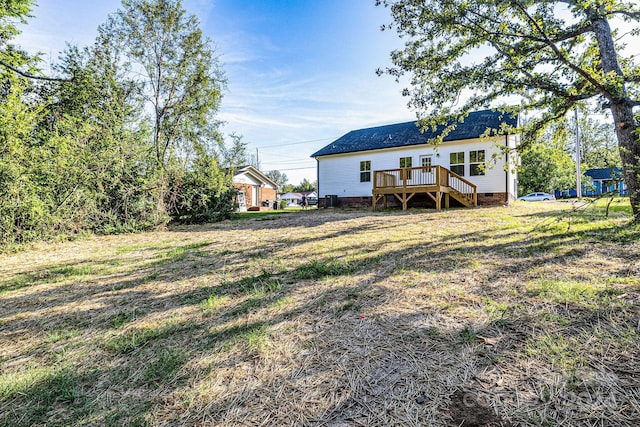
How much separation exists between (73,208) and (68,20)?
7.23m

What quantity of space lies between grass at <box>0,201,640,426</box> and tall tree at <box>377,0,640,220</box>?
3.04 meters

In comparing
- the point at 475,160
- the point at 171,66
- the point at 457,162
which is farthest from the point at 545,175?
the point at 171,66

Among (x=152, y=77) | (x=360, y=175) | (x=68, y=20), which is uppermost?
(x=68, y=20)

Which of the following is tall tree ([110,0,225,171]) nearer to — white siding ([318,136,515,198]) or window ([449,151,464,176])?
white siding ([318,136,515,198])

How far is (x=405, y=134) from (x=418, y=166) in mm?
2727

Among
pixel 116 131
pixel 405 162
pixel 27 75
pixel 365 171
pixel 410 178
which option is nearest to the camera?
pixel 116 131

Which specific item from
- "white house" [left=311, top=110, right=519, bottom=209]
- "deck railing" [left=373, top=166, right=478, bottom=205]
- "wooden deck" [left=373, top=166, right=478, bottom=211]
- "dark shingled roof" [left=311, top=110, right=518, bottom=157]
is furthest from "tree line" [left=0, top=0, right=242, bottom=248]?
"dark shingled roof" [left=311, top=110, right=518, bottom=157]

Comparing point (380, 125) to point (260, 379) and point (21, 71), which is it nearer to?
point (21, 71)

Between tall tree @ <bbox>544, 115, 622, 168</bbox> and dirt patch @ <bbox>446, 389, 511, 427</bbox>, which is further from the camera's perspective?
tall tree @ <bbox>544, 115, 622, 168</bbox>

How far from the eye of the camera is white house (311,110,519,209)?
41.8 ft

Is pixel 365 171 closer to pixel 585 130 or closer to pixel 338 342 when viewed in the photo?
pixel 585 130

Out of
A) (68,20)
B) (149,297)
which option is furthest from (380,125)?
(149,297)

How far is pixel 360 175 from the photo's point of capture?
659 inches

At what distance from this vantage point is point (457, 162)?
14.0 meters
